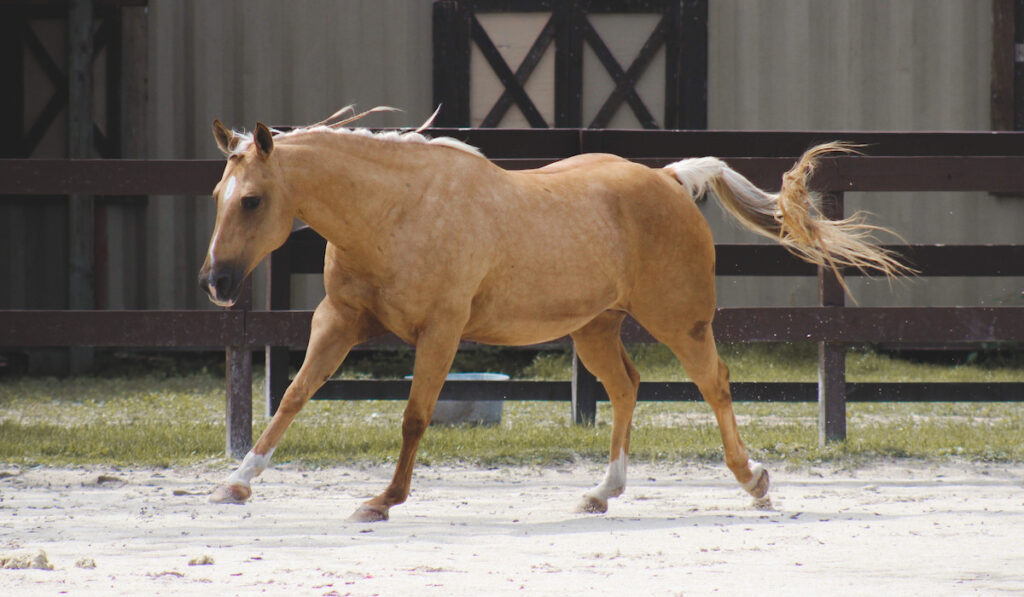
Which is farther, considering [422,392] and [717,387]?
[717,387]

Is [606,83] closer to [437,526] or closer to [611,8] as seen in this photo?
[611,8]

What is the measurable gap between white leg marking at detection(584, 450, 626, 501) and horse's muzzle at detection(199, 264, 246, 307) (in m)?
1.63

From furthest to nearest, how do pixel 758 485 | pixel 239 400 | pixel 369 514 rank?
pixel 239 400 < pixel 758 485 < pixel 369 514

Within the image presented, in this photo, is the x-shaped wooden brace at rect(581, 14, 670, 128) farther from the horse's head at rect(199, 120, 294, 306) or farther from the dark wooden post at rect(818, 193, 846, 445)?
the horse's head at rect(199, 120, 294, 306)

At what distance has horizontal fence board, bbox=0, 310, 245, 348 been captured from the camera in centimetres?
617

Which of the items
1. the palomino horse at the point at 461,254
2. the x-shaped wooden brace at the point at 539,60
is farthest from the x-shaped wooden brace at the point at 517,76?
the palomino horse at the point at 461,254

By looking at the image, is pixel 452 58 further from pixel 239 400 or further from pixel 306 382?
pixel 306 382

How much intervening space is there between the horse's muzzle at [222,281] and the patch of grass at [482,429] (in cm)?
202

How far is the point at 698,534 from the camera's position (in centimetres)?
420

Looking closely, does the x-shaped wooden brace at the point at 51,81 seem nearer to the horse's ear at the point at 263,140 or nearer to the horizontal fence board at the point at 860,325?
the horizontal fence board at the point at 860,325

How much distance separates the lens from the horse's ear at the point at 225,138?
14.2ft

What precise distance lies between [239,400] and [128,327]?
69 centimetres

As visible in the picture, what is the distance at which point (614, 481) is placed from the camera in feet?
15.9

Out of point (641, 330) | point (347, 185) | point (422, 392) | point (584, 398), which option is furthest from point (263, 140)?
point (584, 398)
